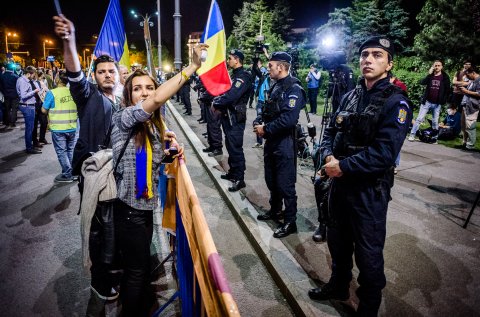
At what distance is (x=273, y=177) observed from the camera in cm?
419

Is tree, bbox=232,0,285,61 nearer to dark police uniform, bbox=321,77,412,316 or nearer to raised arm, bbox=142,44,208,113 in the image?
dark police uniform, bbox=321,77,412,316

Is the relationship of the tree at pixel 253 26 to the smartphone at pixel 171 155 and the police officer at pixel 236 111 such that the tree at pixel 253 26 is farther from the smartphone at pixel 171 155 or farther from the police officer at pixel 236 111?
the smartphone at pixel 171 155

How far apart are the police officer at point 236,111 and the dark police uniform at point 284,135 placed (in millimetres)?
1579

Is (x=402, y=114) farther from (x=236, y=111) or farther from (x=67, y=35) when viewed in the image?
(x=236, y=111)

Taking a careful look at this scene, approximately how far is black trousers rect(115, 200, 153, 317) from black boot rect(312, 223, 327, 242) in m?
2.40

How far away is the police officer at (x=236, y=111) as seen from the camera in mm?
5691

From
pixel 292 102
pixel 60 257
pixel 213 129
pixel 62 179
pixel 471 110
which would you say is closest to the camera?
pixel 60 257

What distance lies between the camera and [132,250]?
7.70 ft

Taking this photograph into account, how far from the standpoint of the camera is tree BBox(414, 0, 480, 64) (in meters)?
16.6

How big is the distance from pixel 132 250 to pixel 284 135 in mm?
2454

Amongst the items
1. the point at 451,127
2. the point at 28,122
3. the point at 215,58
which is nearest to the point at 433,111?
the point at 451,127

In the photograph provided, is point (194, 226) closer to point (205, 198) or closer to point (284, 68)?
point (284, 68)

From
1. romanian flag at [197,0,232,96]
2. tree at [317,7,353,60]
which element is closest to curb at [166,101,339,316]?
romanian flag at [197,0,232,96]

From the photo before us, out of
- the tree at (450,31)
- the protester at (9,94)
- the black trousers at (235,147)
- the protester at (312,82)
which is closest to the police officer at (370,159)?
the black trousers at (235,147)
